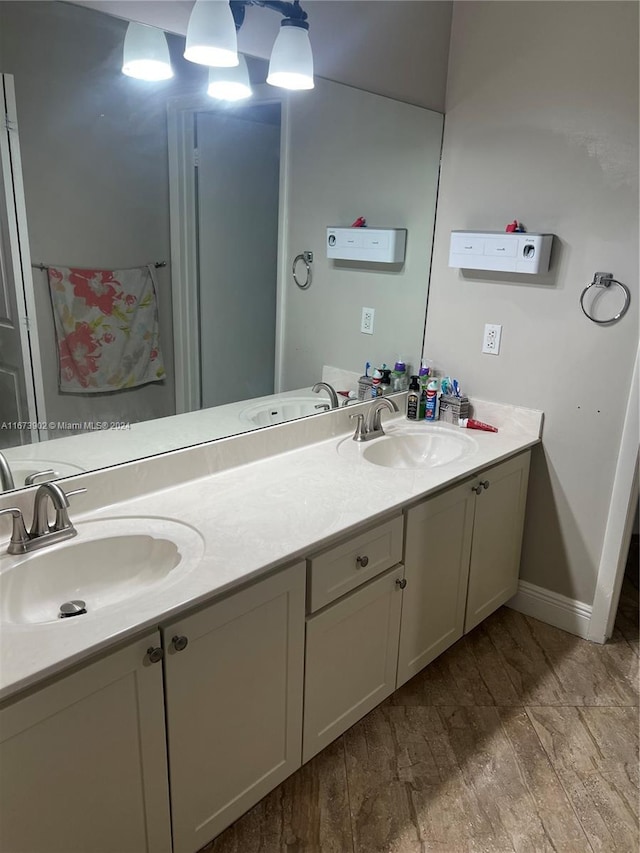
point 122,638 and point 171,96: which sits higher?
point 171,96

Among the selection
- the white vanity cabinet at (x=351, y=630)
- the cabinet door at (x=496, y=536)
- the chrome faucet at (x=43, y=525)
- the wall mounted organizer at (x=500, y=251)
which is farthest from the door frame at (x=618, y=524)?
the chrome faucet at (x=43, y=525)

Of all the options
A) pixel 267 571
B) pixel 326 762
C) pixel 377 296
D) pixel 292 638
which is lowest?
pixel 326 762

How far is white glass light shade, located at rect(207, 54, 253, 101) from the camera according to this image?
175cm

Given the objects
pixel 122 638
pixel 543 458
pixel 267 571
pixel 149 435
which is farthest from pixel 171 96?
pixel 543 458

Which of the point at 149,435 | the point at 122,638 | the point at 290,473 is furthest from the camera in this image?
the point at 290,473

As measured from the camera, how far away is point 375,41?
2.18m

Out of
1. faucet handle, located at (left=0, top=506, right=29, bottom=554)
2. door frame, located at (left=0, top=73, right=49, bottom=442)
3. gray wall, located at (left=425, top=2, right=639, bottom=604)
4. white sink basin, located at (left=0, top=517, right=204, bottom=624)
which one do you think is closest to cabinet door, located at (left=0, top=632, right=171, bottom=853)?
white sink basin, located at (left=0, top=517, right=204, bottom=624)

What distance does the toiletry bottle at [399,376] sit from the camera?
2650 mm

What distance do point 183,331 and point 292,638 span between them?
0.90 metres

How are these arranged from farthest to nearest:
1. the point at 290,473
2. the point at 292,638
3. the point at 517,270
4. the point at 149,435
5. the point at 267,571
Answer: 1. the point at 517,270
2. the point at 290,473
3. the point at 149,435
4. the point at 292,638
5. the point at 267,571

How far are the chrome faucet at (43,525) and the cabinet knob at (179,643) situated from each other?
0.40 meters

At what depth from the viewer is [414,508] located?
6.24 feet

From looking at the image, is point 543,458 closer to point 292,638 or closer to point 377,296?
point 377,296

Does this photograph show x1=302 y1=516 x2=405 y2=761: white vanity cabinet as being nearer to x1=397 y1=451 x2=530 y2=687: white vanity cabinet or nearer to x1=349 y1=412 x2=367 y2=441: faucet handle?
x1=397 y1=451 x2=530 y2=687: white vanity cabinet
